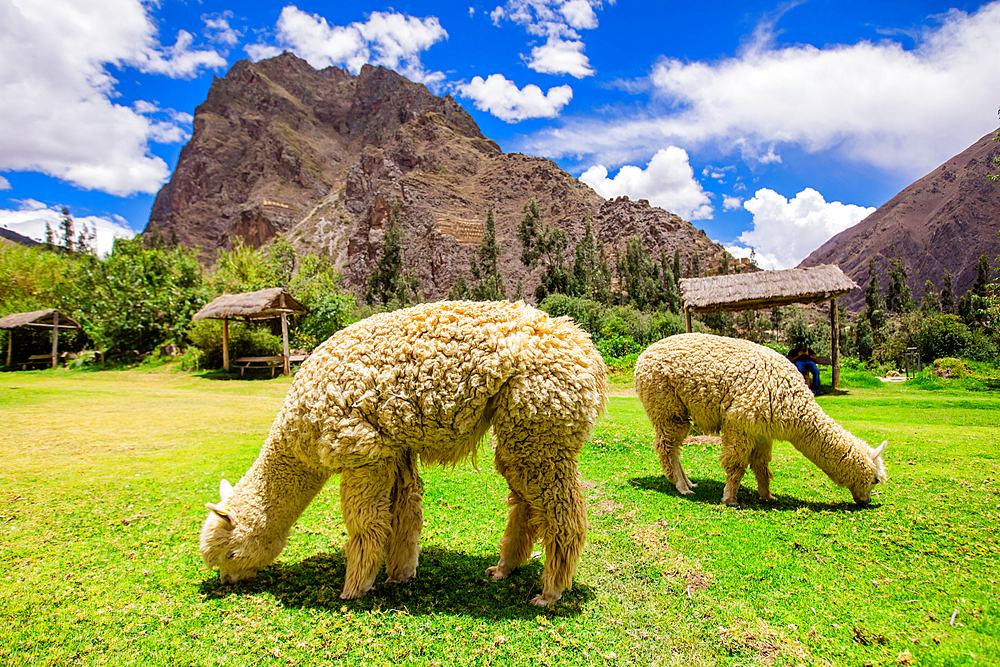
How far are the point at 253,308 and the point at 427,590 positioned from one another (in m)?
21.0

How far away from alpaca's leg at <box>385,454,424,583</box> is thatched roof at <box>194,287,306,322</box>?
2047 centimetres

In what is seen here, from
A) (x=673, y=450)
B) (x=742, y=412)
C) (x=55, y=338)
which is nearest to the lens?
(x=742, y=412)

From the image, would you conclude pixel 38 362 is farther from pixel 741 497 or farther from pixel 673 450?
pixel 741 497

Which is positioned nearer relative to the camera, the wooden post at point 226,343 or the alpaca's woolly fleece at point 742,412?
the alpaca's woolly fleece at point 742,412

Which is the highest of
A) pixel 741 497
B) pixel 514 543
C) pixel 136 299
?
pixel 136 299

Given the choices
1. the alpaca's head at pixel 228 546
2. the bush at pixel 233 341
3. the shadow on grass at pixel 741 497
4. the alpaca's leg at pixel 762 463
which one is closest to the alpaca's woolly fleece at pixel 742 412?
the alpaca's leg at pixel 762 463

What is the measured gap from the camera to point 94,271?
31.6 m

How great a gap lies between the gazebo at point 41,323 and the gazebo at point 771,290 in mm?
34534

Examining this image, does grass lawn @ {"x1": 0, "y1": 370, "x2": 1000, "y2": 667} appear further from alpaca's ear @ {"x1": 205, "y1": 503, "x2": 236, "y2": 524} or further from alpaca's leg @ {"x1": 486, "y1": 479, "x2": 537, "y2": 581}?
alpaca's ear @ {"x1": 205, "y1": 503, "x2": 236, "y2": 524}

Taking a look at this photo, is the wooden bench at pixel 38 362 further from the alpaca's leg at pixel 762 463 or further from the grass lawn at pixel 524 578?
the alpaca's leg at pixel 762 463

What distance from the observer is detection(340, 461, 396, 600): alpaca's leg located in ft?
12.6

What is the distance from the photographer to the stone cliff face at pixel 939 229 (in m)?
→ 84.5

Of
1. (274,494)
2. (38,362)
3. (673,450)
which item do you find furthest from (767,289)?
(38,362)

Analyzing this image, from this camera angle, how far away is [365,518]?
3852 millimetres
